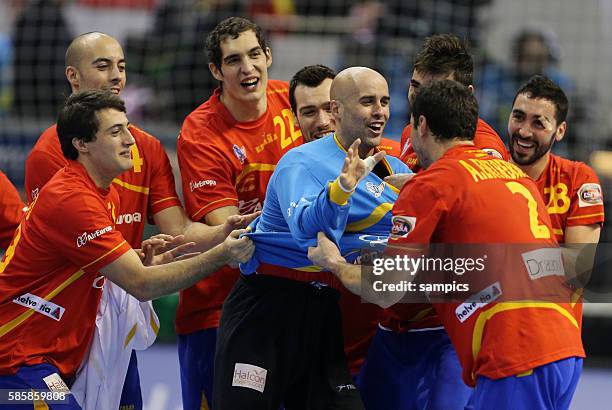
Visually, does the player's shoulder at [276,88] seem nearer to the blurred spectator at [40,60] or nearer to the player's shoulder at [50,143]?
the player's shoulder at [50,143]

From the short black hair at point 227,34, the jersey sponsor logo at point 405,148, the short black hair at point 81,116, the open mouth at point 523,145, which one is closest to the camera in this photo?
the short black hair at point 81,116

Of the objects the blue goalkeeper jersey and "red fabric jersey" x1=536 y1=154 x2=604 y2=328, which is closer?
the blue goalkeeper jersey

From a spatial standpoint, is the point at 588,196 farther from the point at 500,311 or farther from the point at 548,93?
the point at 500,311

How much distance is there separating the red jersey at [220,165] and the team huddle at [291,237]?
1 cm

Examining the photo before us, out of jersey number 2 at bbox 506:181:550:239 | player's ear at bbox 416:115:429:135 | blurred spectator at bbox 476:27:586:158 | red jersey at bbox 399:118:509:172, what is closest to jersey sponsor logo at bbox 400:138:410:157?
red jersey at bbox 399:118:509:172

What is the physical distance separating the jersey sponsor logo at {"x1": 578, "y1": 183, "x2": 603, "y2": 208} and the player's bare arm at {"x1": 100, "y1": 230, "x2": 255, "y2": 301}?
1.73 metres

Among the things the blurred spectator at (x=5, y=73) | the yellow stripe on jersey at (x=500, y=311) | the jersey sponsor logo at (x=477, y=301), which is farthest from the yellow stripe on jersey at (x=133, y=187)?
the blurred spectator at (x=5, y=73)

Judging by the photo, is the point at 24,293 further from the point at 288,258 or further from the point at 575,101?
the point at 575,101

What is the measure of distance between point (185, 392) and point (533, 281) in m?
2.57

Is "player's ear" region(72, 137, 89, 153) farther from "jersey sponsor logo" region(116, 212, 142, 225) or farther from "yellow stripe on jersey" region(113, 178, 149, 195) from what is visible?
"jersey sponsor logo" region(116, 212, 142, 225)

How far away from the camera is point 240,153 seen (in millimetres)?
6469

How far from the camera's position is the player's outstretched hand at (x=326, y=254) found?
5113 mm

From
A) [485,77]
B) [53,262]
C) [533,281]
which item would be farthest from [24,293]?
[485,77]

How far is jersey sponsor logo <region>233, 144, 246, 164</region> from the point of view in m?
6.46
